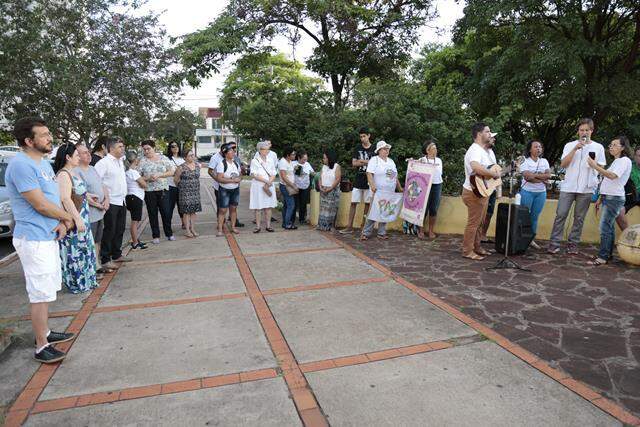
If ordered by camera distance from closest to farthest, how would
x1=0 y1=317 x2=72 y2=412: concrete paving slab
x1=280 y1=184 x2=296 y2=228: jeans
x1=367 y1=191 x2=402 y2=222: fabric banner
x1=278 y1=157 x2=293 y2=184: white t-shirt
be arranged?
x1=0 y1=317 x2=72 y2=412: concrete paving slab → x1=367 y1=191 x2=402 y2=222: fabric banner → x1=278 y1=157 x2=293 y2=184: white t-shirt → x1=280 y1=184 x2=296 y2=228: jeans

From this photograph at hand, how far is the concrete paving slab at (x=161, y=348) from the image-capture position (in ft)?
10.2

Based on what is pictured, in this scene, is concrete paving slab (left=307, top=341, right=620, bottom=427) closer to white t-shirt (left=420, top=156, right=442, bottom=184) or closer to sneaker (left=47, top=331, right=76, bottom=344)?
sneaker (left=47, top=331, right=76, bottom=344)

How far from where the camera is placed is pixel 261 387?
116 inches

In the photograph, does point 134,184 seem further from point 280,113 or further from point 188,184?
point 280,113

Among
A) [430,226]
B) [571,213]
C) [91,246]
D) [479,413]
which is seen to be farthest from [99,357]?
[571,213]

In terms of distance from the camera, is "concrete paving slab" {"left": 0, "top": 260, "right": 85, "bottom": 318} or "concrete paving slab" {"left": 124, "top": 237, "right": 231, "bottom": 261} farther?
"concrete paving slab" {"left": 124, "top": 237, "right": 231, "bottom": 261}

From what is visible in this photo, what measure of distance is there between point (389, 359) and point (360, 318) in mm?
805

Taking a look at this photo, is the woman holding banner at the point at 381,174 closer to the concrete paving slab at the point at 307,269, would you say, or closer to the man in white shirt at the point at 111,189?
the concrete paving slab at the point at 307,269

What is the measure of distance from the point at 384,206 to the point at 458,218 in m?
1.56

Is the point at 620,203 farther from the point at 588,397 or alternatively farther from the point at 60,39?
the point at 60,39

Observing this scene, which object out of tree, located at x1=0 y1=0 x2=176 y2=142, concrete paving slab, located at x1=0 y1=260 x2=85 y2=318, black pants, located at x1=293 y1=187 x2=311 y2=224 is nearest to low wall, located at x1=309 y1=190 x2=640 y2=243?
black pants, located at x1=293 y1=187 x2=311 y2=224

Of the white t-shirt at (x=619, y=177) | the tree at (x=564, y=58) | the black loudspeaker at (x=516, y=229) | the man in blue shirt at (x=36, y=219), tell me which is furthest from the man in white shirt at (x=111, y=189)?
the tree at (x=564, y=58)

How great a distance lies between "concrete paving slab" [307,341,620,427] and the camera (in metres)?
2.58

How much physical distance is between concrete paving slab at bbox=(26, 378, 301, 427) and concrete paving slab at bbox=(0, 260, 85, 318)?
2.08 metres
